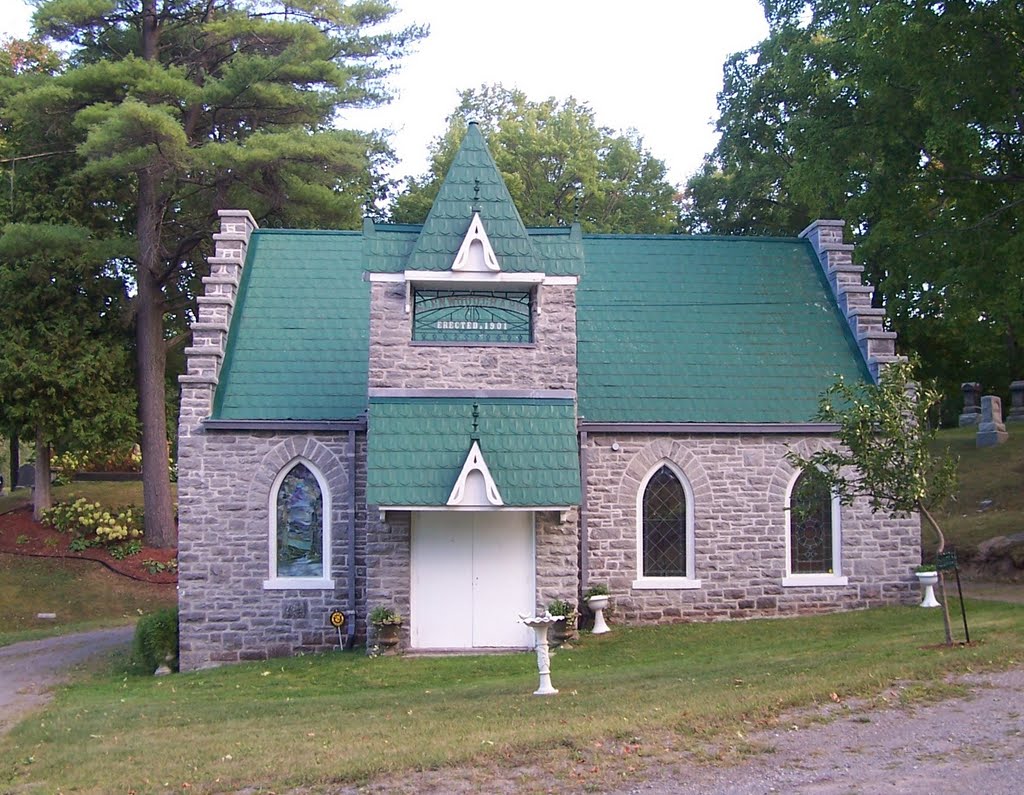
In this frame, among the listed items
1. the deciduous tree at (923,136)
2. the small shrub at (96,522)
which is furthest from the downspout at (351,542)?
the small shrub at (96,522)

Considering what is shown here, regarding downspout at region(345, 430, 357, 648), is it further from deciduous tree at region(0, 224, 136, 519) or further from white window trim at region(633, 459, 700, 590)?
deciduous tree at region(0, 224, 136, 519)

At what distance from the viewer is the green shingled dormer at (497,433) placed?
701 inches

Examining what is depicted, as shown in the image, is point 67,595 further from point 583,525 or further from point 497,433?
point 497,433

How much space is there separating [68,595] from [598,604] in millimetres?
15940

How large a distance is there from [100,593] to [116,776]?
64.4ft

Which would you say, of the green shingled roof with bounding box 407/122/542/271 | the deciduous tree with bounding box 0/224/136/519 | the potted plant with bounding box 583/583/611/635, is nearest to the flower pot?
the potted plant with bounding box 583/583/611/635

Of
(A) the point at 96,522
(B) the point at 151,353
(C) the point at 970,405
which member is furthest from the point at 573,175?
(A) the point at 96,522

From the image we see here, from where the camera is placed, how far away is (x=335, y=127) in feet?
106

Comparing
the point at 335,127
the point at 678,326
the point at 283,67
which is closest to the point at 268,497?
the point at 678,326

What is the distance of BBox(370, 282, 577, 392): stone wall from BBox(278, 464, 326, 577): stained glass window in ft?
8.65

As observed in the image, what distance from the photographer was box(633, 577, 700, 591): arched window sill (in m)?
19.7

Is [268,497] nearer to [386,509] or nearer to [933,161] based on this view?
[386,509]

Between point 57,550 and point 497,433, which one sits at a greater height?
point 497,433

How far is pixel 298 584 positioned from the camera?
19.2m
